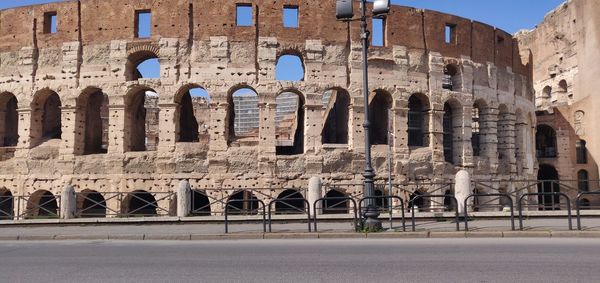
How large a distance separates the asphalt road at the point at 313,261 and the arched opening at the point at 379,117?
11.8 m

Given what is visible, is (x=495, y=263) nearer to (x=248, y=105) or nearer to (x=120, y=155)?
(x=120, y=155)

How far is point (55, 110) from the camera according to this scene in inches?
848

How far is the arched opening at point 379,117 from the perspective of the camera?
2075 cm

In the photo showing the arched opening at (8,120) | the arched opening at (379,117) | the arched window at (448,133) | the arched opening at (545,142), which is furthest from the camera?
the arched opening at (545,142)

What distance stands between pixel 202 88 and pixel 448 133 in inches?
428

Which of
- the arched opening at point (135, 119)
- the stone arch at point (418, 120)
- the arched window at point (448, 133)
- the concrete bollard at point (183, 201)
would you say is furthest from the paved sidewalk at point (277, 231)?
the arched window at point (448, 133)

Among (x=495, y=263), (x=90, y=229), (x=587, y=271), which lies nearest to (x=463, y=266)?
(x=495, y=263)

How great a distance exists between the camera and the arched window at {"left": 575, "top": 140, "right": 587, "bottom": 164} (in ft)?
94.6

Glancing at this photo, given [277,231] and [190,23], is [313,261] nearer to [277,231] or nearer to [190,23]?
[277,231]

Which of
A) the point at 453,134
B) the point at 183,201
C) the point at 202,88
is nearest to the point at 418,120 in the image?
the point at 453,134

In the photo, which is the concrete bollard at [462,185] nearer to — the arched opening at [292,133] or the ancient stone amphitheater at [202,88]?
the ancient stone amphitheater at [202,88]

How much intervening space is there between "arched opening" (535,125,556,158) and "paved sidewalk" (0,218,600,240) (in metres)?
19.3

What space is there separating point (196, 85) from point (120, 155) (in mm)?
3914

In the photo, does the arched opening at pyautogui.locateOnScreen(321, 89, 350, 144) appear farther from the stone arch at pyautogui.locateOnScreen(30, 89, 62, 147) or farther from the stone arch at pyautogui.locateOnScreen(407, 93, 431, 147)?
the stone arch at pyautogui.locateOnScreen(30, 89, 62, 147)
